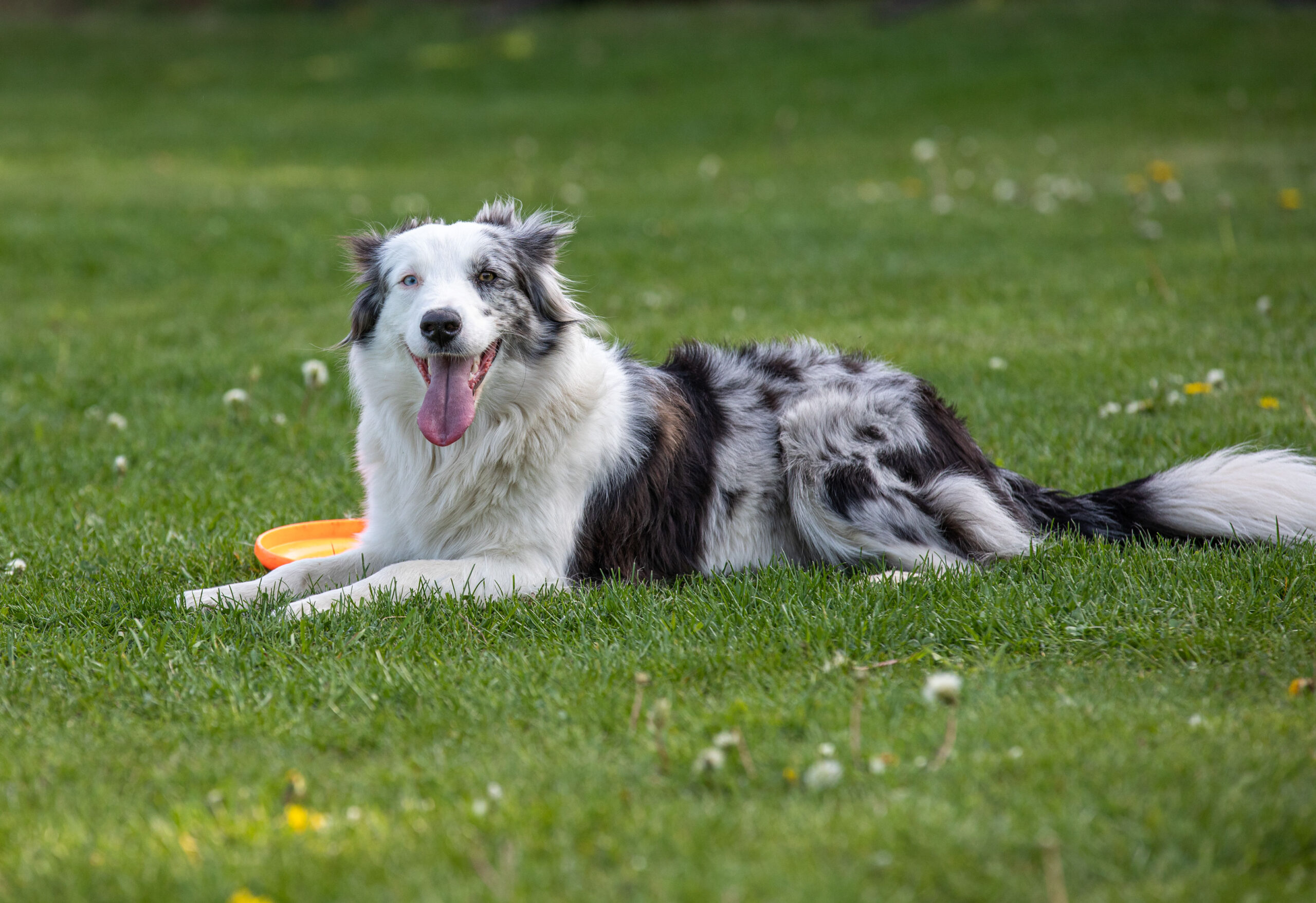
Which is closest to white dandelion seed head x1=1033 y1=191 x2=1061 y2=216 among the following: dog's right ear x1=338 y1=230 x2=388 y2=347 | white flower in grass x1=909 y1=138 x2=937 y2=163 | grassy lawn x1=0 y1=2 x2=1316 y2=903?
grassy lawn x1=0 y1=2 x2=1316 y2=903

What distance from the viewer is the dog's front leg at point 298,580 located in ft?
14.0

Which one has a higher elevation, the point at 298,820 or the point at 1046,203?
the point at 1046,203

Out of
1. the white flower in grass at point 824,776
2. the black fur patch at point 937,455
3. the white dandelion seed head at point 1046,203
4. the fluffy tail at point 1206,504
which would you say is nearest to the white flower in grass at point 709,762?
the white flower in grass at point 824,776

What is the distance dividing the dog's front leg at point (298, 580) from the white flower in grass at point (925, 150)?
10201 mm

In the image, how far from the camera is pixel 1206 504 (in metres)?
4.50

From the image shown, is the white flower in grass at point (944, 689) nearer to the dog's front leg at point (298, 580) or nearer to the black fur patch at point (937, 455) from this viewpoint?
the black fur patch at point (937, 455)

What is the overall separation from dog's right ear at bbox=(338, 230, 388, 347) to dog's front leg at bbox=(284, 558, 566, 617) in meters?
0.89

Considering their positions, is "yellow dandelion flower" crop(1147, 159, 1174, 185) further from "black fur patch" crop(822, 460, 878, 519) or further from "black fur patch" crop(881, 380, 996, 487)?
"black fur patch" crop(822, 460, 878, 519)

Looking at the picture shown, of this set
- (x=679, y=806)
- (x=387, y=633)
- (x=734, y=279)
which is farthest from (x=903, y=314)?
(x=679, y=806)

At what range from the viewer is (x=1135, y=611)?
387 centimetres

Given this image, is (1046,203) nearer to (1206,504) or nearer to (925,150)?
(925,150)

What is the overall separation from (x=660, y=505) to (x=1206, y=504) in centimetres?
197

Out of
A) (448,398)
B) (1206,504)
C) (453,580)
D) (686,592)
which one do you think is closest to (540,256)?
(448,398)

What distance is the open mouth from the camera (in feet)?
14.2
